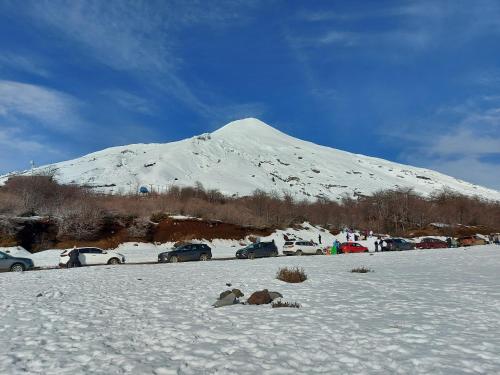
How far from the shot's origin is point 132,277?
69.6ft

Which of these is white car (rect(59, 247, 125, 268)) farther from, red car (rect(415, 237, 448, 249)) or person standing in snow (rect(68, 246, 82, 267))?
red car (rect(415, 237, 448, 249))

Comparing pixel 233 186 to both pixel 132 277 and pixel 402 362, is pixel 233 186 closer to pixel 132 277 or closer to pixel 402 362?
pixel 132 277

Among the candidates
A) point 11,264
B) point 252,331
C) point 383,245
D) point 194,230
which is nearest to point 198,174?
point 194,230

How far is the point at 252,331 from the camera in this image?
9602 mm

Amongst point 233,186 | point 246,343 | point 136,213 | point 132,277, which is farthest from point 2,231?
point 233,186

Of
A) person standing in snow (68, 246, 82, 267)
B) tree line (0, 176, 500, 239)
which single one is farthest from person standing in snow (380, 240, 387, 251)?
person standing in snow (68, 246, 82, 267)

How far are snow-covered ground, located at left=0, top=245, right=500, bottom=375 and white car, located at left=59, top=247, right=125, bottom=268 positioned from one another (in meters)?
15.2

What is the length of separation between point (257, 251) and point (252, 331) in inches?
1189

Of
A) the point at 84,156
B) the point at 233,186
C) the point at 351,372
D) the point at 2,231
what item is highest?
the point at 84,156

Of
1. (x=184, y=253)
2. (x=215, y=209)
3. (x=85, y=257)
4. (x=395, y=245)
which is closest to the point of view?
(x=85, y=257)

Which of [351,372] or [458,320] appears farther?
[458,320]

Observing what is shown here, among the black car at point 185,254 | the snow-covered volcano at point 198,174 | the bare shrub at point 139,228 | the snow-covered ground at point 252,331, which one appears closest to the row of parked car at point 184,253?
the black car at point 185,254

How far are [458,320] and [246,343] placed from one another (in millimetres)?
5351

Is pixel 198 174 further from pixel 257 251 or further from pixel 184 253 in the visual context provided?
pixel 184 253
